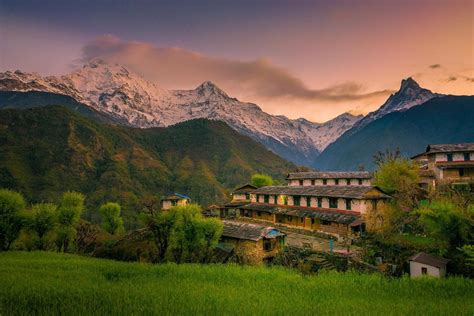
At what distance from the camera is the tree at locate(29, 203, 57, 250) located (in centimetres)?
4403

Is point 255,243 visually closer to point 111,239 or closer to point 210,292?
point 210,292

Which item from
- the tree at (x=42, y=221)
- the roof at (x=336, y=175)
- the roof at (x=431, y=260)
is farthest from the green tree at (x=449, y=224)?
the tree at (x=42, y=221)

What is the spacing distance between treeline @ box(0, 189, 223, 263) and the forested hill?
197 ft

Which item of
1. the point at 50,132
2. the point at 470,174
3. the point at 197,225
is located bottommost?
the point at 197,225

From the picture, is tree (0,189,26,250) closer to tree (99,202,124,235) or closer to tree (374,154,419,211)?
tree (99,202,124,235)

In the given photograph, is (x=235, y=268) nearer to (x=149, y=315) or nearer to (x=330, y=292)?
(x=330, y=292)

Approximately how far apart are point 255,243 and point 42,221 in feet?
97.2

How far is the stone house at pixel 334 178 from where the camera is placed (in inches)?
2825

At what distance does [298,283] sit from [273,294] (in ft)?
12.9

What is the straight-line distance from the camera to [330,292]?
71.6 ft

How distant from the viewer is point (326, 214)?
5128 centimetres

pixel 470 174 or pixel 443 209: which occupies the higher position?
pixel 470 174

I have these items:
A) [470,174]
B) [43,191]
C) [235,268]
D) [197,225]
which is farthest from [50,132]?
[470,174]

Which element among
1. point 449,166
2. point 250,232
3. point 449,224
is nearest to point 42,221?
point 250,232
